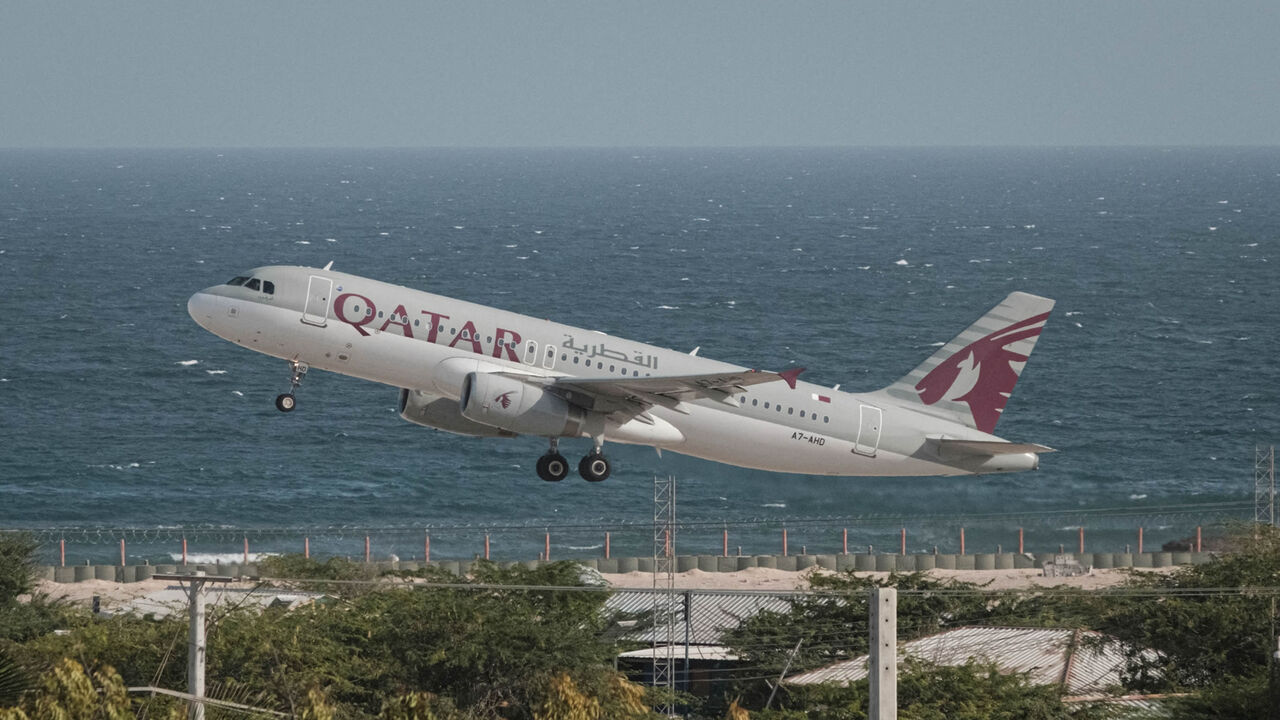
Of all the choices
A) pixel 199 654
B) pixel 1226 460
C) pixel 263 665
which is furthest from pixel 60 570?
pixel 1226 460

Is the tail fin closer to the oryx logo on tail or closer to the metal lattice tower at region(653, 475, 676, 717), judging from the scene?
the oryx logo on tail

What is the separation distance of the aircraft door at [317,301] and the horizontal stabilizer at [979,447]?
68.6 ft

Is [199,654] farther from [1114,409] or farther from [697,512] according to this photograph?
[1114,409]

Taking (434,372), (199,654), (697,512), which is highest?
(434,372)

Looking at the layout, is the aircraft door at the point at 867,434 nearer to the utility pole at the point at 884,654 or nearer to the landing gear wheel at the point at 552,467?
the landing gear wheel at the point at 552,467

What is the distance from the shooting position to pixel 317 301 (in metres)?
57.0

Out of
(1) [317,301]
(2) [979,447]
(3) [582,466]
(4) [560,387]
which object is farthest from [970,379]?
(1) [317,301]

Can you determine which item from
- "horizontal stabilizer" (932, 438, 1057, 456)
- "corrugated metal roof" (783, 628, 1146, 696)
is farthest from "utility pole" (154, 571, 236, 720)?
"horizontal stabilizer" (932, 438, 1057, 456)

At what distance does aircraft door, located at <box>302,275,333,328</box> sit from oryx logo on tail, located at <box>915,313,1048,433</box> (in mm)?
21095

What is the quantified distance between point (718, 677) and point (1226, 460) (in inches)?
3447

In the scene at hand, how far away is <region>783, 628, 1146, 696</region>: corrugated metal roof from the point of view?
59.6 meters

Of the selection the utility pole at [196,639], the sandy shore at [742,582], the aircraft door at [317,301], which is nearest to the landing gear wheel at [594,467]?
the aircraft door at [317,301]

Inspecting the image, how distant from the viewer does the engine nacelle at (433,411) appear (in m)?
61.2

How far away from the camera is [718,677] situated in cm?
6238
